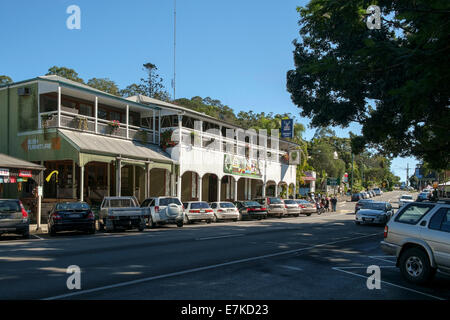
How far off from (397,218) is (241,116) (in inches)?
2725

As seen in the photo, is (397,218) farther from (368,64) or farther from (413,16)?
(413,16)

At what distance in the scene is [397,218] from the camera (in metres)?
9.06

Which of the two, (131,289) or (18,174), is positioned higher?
(18,174)

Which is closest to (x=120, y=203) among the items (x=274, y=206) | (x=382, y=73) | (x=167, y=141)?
(x=167, y=141)

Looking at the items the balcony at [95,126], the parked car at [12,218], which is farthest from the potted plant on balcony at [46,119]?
the parked car at [12,218]

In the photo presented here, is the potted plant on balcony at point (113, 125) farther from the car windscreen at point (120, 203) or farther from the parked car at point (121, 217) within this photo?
the parked car at point (121, 217)

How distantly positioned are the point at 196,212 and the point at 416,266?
56.5ft

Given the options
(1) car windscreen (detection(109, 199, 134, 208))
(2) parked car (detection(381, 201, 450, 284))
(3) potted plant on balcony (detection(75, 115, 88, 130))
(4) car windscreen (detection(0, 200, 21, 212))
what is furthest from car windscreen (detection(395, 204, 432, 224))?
(3) potted plant on balcony (detection(75, 115, 88, 130))

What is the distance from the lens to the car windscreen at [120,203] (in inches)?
766

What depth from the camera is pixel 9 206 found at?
600 inches

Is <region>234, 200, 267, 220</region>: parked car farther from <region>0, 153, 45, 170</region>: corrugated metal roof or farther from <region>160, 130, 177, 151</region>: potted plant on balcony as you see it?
<region>0, 153, 45, 170</region>: corrugated metal roof

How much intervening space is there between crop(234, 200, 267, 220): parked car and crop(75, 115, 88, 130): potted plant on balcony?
12.3 m
